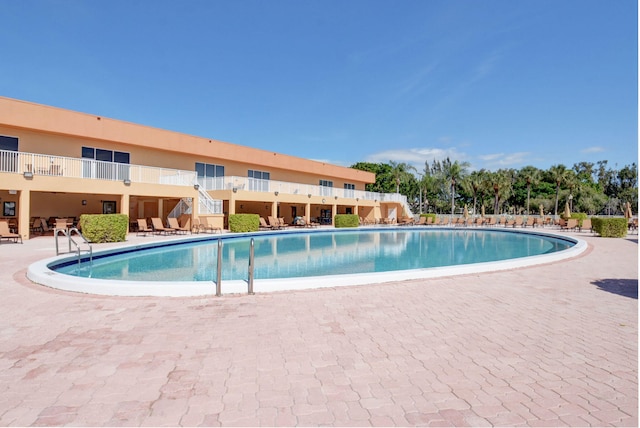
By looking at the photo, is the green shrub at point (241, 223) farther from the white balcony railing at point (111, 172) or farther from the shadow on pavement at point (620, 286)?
the shadow on pavement at point (620, 286)

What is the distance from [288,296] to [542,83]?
60.1 ft

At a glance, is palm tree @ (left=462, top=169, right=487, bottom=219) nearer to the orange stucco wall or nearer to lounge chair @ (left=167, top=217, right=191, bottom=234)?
the orange stucco wall

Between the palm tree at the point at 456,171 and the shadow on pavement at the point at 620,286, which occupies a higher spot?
the palm tree at the point at 456,171

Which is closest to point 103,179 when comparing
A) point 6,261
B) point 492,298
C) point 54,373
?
point 6,261

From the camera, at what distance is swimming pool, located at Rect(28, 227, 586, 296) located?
599cm

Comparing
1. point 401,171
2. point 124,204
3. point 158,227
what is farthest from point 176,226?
point 401,171

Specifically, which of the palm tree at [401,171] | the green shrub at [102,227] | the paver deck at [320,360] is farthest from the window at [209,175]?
the palm tree at [401,171]

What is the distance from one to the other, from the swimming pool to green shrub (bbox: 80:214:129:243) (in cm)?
167

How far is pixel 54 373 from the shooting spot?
3014mm

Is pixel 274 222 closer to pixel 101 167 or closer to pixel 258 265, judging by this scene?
pixel 101 167

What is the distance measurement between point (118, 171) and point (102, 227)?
4382 mm

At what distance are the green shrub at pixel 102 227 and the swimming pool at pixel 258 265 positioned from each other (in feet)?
5.49

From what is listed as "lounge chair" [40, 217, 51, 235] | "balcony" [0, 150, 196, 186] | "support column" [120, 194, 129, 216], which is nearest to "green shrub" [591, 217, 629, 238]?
"balcony" [0, 150, 196, 186]

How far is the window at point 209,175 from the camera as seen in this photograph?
2175 cm
